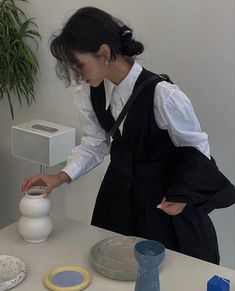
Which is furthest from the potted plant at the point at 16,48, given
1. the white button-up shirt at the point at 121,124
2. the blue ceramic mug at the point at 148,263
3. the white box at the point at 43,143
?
the blue ceramic mug at the point at 148,263

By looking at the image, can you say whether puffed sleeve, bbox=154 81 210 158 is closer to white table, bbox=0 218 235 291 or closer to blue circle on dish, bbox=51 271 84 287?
white table, bbox=0 218 235 291

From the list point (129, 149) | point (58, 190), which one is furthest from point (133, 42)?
point (58, 190)

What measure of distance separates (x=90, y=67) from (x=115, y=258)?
60 centimetres

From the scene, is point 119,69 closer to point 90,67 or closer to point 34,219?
point 90,67

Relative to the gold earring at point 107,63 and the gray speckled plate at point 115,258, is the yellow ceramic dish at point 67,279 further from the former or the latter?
the gold earring at point 107,63

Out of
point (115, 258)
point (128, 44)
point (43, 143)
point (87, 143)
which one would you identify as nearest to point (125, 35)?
point (128, 44)

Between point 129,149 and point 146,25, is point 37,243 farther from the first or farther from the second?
point 146,25

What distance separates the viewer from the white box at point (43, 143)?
2779mm

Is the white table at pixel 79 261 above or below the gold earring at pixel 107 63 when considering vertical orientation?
below

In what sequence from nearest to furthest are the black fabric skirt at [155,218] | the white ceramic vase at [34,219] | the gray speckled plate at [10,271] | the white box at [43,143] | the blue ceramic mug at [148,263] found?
the blue ceramic mug at [148,263], the gray speckled plate at [10,271], the white ceramic vase at [34,219], the black fabric skirt at [155,218], the white box at [43,143]

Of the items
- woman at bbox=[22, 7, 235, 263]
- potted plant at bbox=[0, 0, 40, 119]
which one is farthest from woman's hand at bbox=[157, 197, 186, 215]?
potted plant at bbox=[0, 0, 40, 119]

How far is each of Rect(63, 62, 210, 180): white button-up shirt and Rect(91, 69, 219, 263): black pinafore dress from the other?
31mm

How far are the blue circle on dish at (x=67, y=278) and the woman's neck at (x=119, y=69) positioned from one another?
26.5 inches

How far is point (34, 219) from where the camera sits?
1545 millimetres
